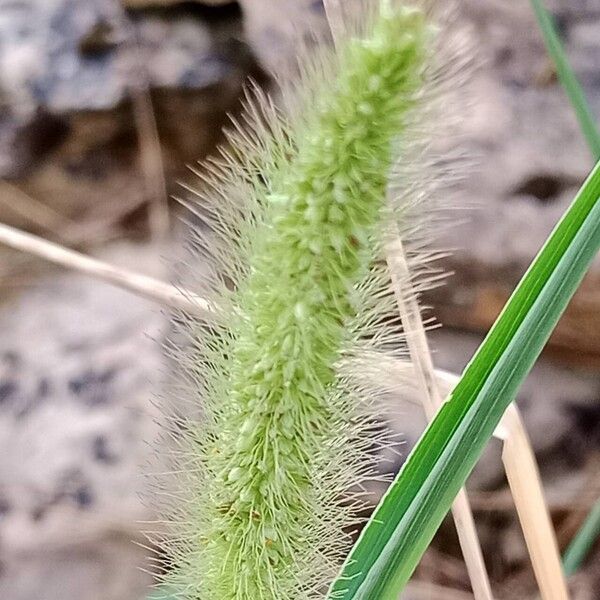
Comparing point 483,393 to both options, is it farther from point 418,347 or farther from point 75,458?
point 75,458

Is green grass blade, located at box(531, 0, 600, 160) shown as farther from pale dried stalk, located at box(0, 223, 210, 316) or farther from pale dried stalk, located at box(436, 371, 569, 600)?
pale dried stalk, located at box(0, 223, 210, 316)

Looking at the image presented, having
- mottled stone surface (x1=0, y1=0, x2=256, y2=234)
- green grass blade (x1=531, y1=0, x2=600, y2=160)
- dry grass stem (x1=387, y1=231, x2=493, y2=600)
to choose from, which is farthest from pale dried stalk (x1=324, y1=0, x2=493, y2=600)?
mottled stone surface (x1=0, y1=0, x2=256, y2=234)

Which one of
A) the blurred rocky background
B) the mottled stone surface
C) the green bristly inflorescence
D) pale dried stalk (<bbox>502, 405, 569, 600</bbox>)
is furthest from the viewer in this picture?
the mottled stone surface

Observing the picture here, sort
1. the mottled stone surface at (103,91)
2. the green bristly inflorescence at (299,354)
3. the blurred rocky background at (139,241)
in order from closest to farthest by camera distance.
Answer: the green bristly inflorescence at (299,354), the blurred rocky background at (139,241), the mottled stone surface at (103,91)

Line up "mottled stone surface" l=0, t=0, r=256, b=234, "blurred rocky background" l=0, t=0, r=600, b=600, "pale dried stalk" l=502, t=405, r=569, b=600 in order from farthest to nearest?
"mottled stone surface" l=0, t=0, r=256, b=234, "blurred rocky background" l=0, t=0, r=600, b=600, "pale dried stalk" l=502, t=405, r=569, b=600

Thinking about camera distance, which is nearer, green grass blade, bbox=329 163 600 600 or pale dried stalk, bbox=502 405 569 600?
green grass blade, bbox=329 163 600 600

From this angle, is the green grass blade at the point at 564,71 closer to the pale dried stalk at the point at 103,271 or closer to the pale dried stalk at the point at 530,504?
the pale dried stalk at the point at 530,504

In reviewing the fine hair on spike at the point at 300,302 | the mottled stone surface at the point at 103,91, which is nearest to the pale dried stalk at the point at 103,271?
the fine hair on spike at the point at 300,302
